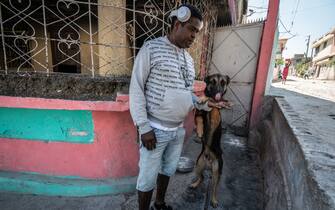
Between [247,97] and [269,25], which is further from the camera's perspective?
[247,97]

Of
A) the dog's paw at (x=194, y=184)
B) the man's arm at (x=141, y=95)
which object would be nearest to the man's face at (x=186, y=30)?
the man's arm at (x=141, y=95)

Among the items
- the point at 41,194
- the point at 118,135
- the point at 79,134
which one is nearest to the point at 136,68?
the point at 118,135

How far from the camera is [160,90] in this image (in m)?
1.69

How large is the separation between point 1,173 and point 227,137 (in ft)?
13.6

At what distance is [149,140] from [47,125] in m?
1.42

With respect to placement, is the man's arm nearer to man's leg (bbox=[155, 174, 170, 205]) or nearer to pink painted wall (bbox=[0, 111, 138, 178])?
man's leg (bbox=[155, 174, 170, 205])

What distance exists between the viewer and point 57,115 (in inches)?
92.6

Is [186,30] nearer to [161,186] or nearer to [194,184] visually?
[161,186]

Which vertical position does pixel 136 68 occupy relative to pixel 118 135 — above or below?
above

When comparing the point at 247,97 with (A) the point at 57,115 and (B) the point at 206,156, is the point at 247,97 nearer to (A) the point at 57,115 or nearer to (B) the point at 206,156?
(B) the point at 206,156

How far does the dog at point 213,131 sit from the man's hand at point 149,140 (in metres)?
0.71

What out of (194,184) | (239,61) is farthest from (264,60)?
(194,184)

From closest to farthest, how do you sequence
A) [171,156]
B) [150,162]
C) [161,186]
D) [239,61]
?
1. [150,162]
2. [171,156]
3. [161,186]
4. [239,61]

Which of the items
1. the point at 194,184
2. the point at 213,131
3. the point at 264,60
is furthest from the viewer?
the point at 264,60
